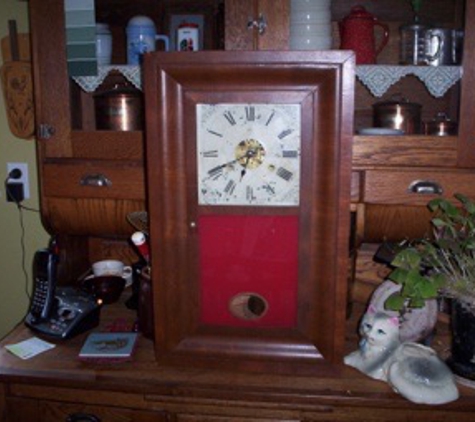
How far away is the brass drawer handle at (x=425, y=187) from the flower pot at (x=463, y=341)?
28 centimetres

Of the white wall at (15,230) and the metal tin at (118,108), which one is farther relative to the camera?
the white wall at (15,230)

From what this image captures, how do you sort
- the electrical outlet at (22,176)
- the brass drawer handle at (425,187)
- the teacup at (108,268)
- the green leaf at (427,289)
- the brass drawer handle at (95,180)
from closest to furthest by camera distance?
the green leaf at (427,289), the brass drawer handle at (425,187), the brass drawer handle at (95,180), the teacup at (108,268), the electrical outlet at (22,176)

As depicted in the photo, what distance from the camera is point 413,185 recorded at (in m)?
1.32

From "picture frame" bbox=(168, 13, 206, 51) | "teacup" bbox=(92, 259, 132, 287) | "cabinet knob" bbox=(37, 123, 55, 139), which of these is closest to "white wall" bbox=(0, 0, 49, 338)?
"teacup" bbox=(92, 259, 132, 287)

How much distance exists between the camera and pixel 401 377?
1121 millimetres

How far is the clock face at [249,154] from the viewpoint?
1.12 metres

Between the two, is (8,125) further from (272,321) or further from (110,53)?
(272,321)

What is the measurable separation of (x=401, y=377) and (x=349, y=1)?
0.93 m

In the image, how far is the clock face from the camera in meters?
1.12

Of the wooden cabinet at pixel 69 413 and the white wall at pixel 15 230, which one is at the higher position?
the white wall at pixel 15 230

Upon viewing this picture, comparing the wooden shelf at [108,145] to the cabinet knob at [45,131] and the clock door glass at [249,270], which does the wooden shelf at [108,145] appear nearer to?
the cabinet knob at [45,131]

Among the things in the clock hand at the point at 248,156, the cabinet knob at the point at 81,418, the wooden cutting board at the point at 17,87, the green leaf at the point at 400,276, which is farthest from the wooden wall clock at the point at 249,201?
the wooden cutting board at the point at 17,87

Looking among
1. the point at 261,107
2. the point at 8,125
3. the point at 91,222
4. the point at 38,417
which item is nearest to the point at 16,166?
the point at 8,125

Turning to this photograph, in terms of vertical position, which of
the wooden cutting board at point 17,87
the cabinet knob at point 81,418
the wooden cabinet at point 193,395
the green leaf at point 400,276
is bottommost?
the cabinet knob at point 81,418
